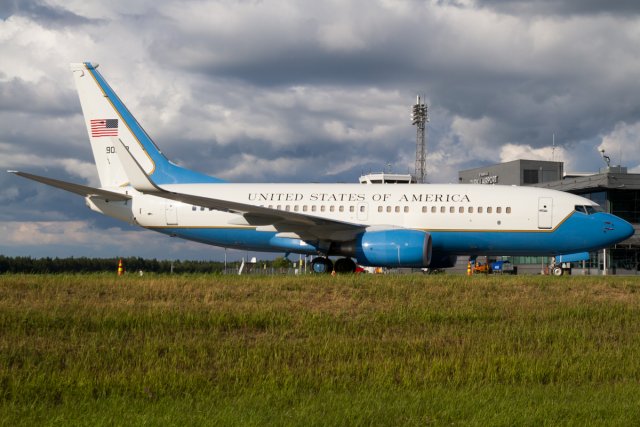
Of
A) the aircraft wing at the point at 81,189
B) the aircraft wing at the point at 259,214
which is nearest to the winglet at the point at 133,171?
the aircraft wing at the point at 259,214

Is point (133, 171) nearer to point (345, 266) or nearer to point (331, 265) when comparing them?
point (331, 265)

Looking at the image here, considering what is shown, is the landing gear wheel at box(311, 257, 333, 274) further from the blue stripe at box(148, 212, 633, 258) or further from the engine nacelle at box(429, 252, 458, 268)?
the engine nacelle at box(429, 252, 458, 268)

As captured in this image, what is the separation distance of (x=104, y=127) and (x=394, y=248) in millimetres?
15270

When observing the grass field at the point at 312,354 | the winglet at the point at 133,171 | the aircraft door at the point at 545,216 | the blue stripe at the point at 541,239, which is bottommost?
the grass field at the point at 312,354

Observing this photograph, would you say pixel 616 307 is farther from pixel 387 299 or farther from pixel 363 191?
pixel 363 191

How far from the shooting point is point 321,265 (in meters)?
28.6

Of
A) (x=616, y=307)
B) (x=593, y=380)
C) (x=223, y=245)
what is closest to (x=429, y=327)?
(x=593, y=380)

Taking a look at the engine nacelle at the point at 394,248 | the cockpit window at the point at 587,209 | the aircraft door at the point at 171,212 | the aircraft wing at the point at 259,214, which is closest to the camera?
the engine nacelle at the point at 394,248

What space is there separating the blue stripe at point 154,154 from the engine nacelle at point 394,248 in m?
9.74

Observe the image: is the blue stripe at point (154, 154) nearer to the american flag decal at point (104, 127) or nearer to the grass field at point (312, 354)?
the american flag decal at point (104, 127)

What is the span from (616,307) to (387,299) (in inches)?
216

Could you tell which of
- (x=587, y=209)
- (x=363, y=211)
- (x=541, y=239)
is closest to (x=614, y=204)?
(x=587, y=209)

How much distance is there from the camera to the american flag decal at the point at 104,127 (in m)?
32.8

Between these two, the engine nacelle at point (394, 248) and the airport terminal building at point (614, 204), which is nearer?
the engine nacelle at point (394, 248)
